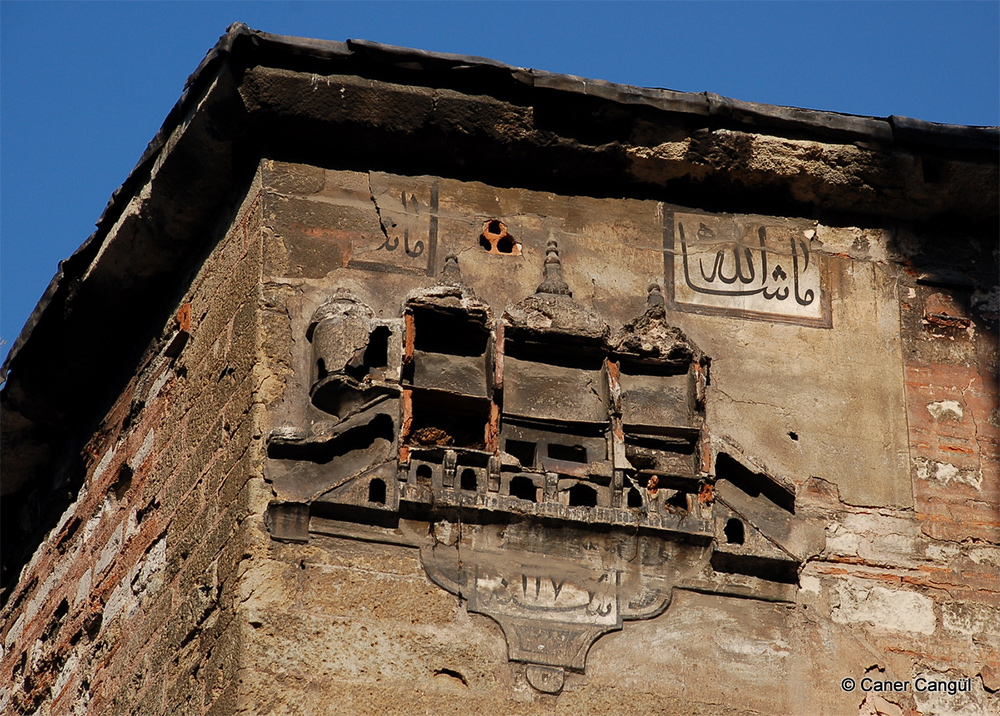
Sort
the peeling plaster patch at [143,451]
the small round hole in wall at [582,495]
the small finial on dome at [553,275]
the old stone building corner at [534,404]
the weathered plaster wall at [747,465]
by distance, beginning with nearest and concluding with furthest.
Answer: the weathered plaster wall at [747,465] < the old stone building corner at [534,404] < the small round hole in wall at [582,495] < the small finial on dome at [553,275] < the peeling plaster patch at [143,451]

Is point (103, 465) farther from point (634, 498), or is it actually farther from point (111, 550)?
point (634, 498)

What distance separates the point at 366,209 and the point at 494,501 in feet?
3.63

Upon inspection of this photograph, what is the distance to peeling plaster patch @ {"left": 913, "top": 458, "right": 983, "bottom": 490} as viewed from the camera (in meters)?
5.87

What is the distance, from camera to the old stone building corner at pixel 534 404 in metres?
5.27

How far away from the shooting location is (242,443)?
5.44 metres

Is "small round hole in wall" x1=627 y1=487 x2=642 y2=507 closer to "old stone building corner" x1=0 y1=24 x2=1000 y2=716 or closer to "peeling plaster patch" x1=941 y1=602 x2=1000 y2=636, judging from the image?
"old stone building corner" x1=0 y1=24 x2=1000 y2=716

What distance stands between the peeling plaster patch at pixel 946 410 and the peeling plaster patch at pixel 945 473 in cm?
18

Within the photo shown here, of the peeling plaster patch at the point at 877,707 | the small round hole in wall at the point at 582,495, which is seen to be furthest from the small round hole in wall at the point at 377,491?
the peeling plaster patch at the point at 877,707

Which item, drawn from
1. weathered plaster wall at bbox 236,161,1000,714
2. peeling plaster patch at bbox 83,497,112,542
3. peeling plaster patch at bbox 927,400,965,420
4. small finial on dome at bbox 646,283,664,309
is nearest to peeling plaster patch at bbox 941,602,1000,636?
weathered plaster wall at bbox 236,161,1000,714

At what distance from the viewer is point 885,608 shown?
18.4 ft

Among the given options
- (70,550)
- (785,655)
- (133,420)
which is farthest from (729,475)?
(70,550)

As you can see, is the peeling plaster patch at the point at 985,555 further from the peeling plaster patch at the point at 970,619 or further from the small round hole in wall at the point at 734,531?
the small round hole in wall at the point at 734,531

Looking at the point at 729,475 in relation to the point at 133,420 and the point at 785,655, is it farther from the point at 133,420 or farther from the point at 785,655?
the point at 133,420

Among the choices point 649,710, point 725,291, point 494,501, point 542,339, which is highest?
point 725,291
